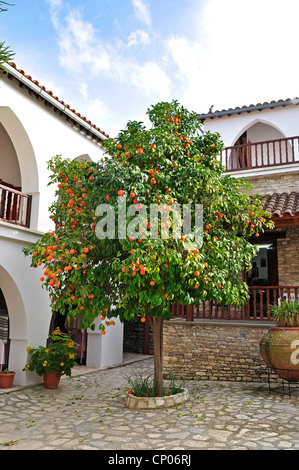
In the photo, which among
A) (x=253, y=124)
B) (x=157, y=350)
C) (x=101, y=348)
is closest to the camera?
(x=157, y=350)

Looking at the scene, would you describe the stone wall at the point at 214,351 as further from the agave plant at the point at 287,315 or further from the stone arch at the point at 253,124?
the stone arch at the point at 253,124

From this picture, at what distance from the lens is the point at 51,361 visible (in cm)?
812

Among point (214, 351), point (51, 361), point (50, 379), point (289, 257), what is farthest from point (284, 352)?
point (50, 379)

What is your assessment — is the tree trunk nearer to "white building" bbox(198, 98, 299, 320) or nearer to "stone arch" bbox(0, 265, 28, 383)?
"white building" bbox(198, 98, 299, 320)

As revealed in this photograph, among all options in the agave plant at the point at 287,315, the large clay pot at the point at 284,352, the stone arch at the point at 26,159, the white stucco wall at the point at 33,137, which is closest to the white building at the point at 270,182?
the agave plant at the point at 287,315

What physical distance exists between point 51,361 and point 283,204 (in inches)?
263

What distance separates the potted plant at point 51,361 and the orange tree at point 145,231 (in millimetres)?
2085

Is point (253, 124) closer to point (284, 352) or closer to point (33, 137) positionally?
point (33, 137)

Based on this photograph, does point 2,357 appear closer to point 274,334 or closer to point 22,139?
point 22,139

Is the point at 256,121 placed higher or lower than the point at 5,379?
higher

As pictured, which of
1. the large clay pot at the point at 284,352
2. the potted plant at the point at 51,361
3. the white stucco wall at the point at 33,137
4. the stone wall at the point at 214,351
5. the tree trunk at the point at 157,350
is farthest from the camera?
the stone wall at the point at 214,351

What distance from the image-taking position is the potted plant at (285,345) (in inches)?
288

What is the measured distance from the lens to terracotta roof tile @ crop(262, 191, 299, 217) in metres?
9.00

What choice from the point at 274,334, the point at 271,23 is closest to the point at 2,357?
the point at 274,334
